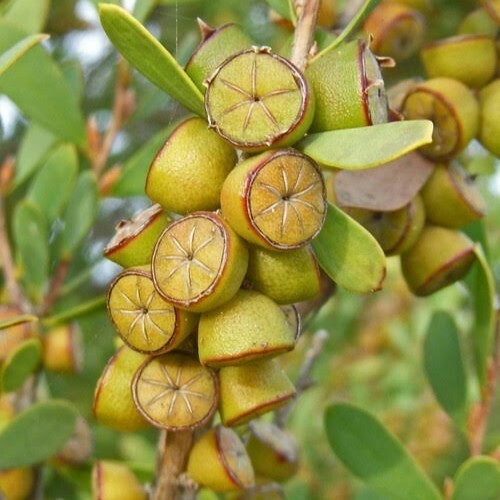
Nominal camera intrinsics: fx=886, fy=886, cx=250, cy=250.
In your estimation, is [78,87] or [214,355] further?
[78,87]

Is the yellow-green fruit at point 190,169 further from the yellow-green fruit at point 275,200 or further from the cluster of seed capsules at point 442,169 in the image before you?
the cluster of seed capsules at point 442,169

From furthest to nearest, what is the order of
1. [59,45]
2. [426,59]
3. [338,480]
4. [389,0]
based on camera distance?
[59,45], [338,480], [389,0], [426,59]

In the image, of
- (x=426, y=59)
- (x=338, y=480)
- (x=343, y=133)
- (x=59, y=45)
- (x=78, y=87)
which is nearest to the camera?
(x=343, y=133)

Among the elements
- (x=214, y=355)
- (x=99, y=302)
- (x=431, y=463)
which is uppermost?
(x=214, y=355)

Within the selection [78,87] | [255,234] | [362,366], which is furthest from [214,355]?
[362,366]

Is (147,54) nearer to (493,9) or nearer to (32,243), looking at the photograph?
(493,9)

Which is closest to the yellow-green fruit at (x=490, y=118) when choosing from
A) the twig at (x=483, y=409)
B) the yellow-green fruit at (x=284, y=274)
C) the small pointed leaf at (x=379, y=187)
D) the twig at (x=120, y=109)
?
the small pointed leaf at (x=379, y=187)

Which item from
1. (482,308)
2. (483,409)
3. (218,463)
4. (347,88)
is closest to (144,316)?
(218,463)

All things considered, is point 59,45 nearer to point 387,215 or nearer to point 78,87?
point 78,87
